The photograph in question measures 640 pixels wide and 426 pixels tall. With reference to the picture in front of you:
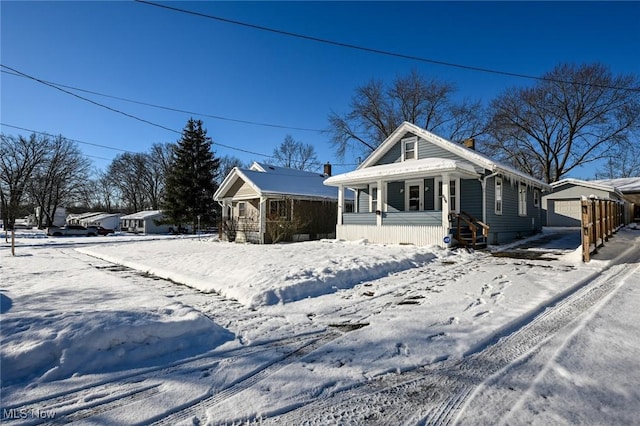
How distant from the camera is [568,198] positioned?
958 inches

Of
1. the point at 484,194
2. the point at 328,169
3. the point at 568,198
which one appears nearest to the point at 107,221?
the point at 328,169

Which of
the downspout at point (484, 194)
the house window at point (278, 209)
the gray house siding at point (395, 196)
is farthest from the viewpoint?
the house window at point (278, 209)

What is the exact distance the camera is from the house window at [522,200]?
16156 millimetres

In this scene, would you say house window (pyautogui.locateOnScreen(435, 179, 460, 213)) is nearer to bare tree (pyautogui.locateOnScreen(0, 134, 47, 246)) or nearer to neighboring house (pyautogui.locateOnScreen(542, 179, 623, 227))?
neighboring house (pyautogui.locateOnScreen(542, 179, 623, 227))

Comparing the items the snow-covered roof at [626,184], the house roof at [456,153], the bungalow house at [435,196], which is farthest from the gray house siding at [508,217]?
the snow-covered roof at [626,184]

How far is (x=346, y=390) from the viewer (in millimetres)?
2678

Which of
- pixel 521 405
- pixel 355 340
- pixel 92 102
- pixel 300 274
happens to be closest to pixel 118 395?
pixel 355 340

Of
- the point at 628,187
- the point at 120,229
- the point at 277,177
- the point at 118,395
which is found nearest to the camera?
the point at 118,395

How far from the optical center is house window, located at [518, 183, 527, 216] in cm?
1616

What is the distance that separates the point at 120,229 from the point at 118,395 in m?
51.4

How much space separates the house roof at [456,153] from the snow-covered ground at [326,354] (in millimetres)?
7574

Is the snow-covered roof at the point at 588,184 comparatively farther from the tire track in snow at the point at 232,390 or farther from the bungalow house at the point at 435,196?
the tire track in snow at the point at 232,390

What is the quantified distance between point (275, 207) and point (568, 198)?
72.2 feet

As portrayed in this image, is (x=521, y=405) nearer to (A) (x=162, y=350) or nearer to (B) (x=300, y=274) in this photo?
(A) (x=162, y=350)
